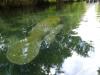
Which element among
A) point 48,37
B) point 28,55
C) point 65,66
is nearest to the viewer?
point 65,66

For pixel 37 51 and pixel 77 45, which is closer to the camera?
pixel 37 51

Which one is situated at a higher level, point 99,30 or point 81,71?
point 81,71

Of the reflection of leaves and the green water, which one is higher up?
the green water

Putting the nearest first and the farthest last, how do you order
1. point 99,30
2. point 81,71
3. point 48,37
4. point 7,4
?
1. point 81,71
2. point 48,37
3. point 99,30
4. point 7,4

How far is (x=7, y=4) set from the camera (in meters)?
27.3

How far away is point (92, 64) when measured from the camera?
8172 millimetres

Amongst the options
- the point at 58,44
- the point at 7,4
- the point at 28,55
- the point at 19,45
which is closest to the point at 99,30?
the point at 58,44

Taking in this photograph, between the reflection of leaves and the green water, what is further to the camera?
the reflection of leaves

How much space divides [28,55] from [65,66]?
3.87 ft

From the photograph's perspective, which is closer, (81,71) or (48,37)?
(81,71)

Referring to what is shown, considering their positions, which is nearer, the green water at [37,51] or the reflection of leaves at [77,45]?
the green water at [37,51]

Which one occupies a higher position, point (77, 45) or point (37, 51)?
point (37, 51)

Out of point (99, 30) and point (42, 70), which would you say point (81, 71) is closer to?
point (42, 70)

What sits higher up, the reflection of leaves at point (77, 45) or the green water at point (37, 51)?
the green water at point (37, 51)
